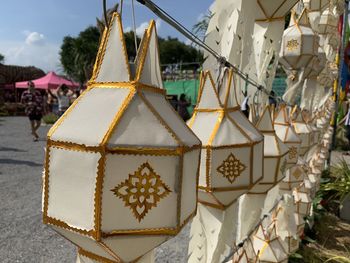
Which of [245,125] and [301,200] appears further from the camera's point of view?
[301,200]

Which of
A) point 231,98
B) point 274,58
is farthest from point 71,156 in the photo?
point 274,58

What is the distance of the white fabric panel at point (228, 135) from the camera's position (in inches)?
39.9

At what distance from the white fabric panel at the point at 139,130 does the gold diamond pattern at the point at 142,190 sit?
0.16 ft

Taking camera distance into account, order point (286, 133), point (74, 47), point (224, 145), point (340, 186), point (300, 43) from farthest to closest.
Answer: point (74, 47), point (340, 186), point (300, 43), point (286, 133), point (224, 145)

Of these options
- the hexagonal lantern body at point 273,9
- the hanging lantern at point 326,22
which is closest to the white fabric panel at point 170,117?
the hexagonal lantern body at point 273,9

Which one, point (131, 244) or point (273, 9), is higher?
point (273, 9)

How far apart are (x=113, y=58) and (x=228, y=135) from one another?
0.47 m

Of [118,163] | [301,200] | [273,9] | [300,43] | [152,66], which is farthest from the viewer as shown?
[301,200]

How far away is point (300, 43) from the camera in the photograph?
2211mm

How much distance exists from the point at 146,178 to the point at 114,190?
65mm

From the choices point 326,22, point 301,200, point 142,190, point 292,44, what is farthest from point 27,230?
point 326,22

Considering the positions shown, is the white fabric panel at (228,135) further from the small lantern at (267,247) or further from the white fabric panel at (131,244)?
the small lantern at (267,247)

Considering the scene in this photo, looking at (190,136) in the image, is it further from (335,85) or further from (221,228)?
(335,85)

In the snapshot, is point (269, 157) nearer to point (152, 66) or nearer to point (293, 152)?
point (293, 152)
